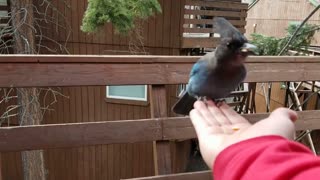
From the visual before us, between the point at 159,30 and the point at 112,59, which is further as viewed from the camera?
the point at 159,30

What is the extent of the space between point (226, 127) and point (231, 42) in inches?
14.6

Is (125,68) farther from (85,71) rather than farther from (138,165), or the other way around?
(138,165)

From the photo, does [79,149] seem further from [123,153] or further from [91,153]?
[123,153]

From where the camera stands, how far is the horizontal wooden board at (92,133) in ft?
4.52

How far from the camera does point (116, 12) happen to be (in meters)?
3.75

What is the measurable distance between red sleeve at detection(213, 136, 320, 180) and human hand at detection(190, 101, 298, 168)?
0.05 metres

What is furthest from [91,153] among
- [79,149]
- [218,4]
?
[218,4]

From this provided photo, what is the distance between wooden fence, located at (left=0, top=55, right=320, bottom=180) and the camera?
137 cm

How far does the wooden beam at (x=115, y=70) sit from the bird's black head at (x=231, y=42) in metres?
0.40

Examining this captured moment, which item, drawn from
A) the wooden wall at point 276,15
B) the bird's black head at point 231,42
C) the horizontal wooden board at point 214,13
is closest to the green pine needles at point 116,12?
the horizontal wooden board at point 214,13

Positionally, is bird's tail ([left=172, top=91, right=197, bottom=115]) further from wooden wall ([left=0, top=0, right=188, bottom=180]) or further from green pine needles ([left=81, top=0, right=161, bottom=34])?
wooden wall ([left=0, top=0, right=188, bottom=180])

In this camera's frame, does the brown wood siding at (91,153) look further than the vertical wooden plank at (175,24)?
Yes

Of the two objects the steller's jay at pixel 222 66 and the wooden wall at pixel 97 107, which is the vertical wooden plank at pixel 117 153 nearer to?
the wooden wall at pixel 97 107

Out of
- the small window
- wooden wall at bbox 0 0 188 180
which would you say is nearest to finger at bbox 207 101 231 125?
wooden wall at bbox 0 0 188 180
